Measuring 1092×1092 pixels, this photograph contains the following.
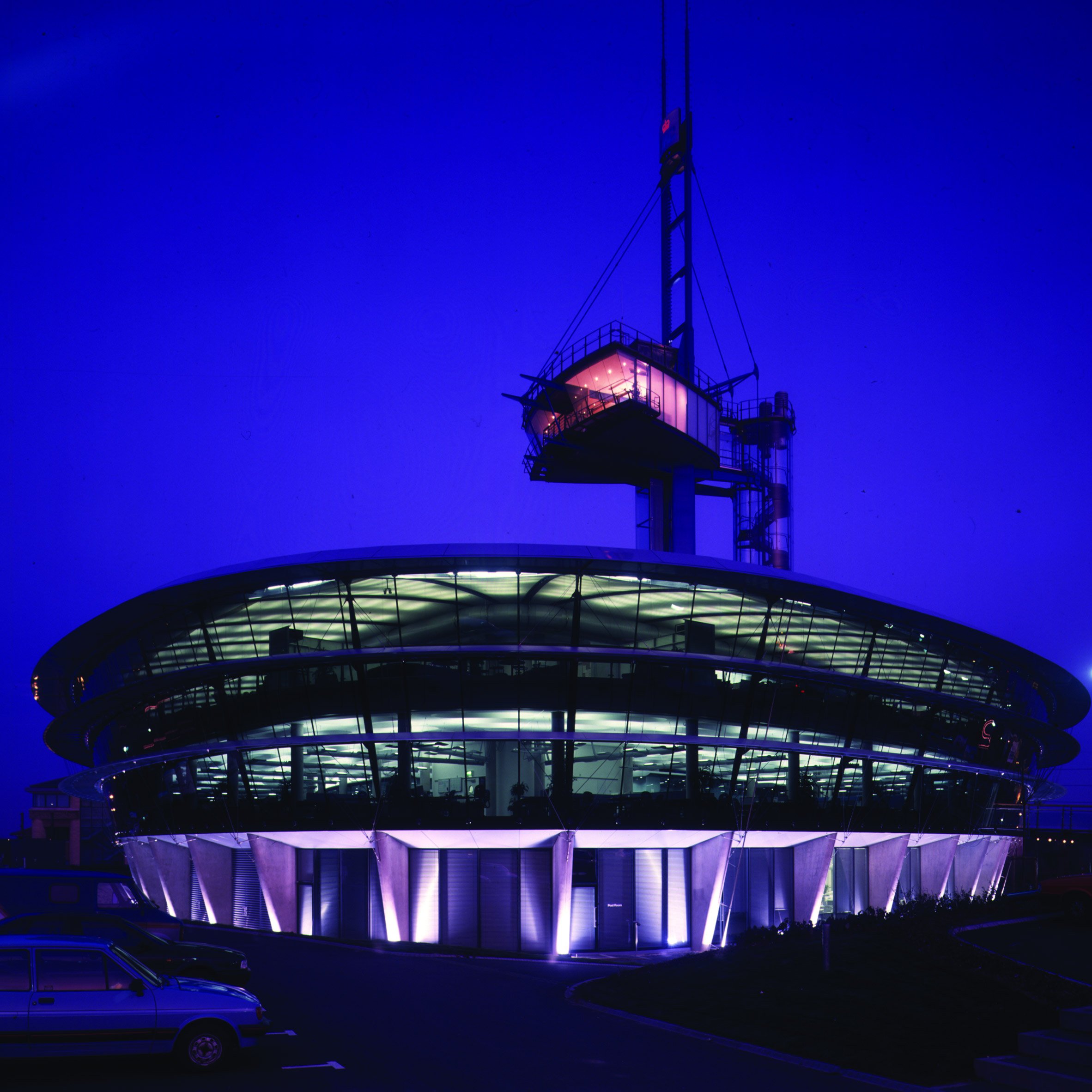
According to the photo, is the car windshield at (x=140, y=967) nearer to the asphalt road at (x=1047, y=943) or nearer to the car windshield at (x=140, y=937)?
the car windshield at (x=140, y=937)

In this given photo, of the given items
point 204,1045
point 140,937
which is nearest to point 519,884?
point 140,937

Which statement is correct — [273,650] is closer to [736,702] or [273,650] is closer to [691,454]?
[736,702]

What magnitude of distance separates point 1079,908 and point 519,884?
19.2m

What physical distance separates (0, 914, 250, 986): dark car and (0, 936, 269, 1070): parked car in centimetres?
419

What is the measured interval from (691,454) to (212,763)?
3033 cm

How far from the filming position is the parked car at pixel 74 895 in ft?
63.4

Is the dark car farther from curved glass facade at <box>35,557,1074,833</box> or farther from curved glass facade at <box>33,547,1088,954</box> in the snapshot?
curved glass facade at <box>35,557,1074,833</box>

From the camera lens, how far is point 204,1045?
1328cm

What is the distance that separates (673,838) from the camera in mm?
38719

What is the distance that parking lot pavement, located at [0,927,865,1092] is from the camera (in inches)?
504

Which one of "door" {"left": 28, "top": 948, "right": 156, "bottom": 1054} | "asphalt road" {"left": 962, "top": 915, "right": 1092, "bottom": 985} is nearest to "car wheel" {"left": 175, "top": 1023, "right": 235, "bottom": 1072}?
"door" {"left": 28, "top": 948, "right": 156, "bottom": 1054}

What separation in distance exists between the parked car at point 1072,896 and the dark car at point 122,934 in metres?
17.8

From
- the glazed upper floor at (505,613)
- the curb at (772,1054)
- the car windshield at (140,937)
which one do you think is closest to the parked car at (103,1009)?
the car windshield at (140,937)

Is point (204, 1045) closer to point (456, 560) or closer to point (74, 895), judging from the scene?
point (74, 895)
